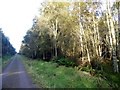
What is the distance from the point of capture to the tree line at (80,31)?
94.0 feet

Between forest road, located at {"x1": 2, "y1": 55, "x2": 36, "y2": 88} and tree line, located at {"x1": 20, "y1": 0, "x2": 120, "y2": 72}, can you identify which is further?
tree line, located at {"x1": 20, "y1": 0, "x2": 120, "y2": 72}

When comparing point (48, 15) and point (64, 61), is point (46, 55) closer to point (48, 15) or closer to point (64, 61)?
point (48, 15)

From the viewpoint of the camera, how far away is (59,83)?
15.8m

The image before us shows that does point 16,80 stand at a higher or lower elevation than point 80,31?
lower

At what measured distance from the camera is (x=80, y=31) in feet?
99.9

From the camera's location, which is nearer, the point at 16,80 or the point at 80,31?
the point at 16,80

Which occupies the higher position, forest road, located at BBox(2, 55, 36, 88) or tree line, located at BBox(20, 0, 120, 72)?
tree line, located at BBox(20, 0, 120, 72)

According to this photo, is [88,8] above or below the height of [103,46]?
above

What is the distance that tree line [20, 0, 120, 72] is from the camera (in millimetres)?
28656

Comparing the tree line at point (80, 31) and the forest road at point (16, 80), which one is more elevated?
the tree line at point (80, 31)

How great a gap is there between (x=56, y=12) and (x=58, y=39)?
5.35m

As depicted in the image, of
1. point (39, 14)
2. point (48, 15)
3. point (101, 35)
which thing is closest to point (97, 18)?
point (101, 35)

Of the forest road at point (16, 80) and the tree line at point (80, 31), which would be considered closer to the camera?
the forest road at point (16, 80)

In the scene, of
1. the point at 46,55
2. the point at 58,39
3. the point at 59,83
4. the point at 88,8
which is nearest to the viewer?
the point at 59,83
